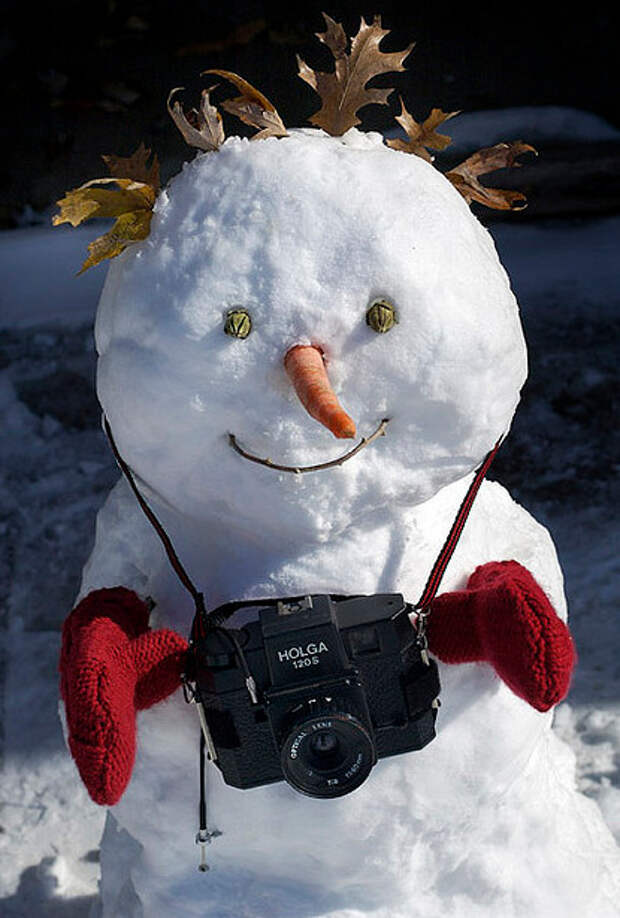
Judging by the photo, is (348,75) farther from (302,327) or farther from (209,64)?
(209,64)

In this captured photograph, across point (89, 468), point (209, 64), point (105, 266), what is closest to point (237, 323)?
point (89, 468)

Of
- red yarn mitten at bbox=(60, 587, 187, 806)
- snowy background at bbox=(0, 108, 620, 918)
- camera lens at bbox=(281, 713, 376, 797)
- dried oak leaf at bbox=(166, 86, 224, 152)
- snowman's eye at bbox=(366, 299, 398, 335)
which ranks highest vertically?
dried oak leaf at bbox=(166, 86, 224, 152)

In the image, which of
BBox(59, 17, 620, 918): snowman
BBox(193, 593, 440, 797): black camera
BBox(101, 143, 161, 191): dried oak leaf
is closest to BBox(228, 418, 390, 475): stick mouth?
BBox(59, 17, 620, 918): snowman

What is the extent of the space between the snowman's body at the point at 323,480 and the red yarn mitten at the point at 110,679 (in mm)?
53

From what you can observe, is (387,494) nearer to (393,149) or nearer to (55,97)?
(393,149)

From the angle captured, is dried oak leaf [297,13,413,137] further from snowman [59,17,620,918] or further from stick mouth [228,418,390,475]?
stick mouth [228,418,390,475]

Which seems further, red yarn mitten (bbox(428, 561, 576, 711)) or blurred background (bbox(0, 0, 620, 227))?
blurred background (bbox(0, 0, 620, 227))

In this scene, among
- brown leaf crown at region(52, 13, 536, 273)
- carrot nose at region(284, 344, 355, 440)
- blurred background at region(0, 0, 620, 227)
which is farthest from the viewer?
blurred background at region(0, 0, 620, 227)

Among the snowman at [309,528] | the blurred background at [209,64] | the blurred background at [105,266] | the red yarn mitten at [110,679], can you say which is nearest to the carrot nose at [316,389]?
the snowman at [309,528]

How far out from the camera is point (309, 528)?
955 millimetres

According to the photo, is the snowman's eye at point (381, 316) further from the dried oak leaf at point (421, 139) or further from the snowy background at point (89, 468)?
the snowy background at point (89, 468)

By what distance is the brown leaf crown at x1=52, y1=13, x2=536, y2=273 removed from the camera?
917 mm

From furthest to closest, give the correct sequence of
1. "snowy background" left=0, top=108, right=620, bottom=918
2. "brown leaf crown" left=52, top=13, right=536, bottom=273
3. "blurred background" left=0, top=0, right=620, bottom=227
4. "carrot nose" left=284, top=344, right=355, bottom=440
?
"blurred background" left=0, top=0, right=620, bottom=227, "snowy background" left=0, top=108, right=620, bottom=918, "brown leaf crown" left=52, top=13, right=536, bottom=273, "carrot nose" left=284, top=344, right=355, bottom=440

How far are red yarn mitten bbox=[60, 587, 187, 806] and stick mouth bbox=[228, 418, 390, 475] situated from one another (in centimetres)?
19
